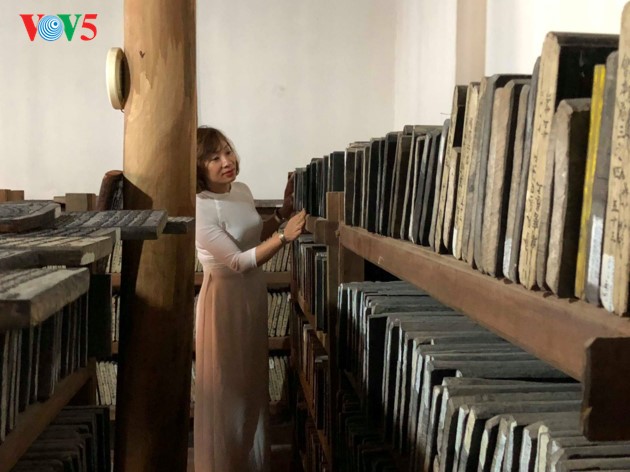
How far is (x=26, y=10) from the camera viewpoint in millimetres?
3859

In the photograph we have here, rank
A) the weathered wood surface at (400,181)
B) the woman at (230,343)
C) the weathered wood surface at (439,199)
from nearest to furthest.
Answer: the weathered wood surface at (439,199)
the weathered wood surface at (400,181)
the woman at (230,343)

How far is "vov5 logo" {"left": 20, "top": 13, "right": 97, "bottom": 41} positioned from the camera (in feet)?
12.7

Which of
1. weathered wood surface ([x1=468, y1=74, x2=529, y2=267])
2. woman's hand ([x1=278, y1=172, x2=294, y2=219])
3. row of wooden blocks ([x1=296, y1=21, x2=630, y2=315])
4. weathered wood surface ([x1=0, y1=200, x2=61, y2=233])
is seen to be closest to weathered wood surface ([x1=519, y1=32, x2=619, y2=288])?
row of wooden blocks ([x1=296, y1=21, x2=630, y2=315])

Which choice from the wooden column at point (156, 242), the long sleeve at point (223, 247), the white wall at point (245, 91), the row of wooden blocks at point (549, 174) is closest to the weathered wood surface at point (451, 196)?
the row of wooden blocks at point (549, 174)

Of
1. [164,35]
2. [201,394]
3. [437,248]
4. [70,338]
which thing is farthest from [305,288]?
[437,248]

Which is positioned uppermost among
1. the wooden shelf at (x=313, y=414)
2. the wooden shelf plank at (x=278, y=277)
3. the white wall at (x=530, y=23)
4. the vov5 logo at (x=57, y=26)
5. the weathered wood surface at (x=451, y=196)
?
the vov5 logo at (x=57, y=26)

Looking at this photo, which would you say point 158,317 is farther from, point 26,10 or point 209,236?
point 26,10

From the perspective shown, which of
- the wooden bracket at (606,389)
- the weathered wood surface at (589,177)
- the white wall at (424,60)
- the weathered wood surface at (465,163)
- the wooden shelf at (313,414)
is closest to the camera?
the wooden bracket at (606,389)

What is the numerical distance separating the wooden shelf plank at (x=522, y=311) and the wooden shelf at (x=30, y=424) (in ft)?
2.07

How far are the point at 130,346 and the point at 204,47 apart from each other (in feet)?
8.40

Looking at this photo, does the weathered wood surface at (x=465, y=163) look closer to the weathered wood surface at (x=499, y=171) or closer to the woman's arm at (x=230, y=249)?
the weathered wood surface at (x=499, y=171)

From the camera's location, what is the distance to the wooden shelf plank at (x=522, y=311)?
53cm

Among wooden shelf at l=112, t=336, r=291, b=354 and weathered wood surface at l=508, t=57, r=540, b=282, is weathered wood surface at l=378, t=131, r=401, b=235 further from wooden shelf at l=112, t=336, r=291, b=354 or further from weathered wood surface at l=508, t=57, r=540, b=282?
wooden shelf at l=112, t=336, r=291, b=354

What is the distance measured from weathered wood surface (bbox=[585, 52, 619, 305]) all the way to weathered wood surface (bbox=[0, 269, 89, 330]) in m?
0.43
